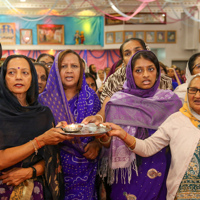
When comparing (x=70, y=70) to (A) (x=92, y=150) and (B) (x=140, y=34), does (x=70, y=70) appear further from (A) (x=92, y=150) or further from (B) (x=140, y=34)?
(B) (x=140, y=34)

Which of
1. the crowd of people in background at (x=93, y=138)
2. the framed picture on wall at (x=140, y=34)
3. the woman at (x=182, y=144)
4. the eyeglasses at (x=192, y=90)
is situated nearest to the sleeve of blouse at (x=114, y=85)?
the crowd of people in background at (x=93, y=138)

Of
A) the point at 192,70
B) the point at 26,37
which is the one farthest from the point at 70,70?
the point at 26,37

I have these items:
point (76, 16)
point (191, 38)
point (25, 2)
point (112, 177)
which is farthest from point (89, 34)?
point (112, 177)

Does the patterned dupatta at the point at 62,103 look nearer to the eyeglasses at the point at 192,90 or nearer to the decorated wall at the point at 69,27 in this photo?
the eyeglasses at the point at 192,90

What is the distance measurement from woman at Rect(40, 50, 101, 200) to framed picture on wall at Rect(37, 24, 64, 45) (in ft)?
36.6

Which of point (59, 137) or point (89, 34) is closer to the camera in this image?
point (59, 137)

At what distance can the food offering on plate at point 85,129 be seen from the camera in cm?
166

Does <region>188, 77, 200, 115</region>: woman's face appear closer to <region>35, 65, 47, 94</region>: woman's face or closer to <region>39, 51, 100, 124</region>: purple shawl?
<region>39, 51, 100, 124</region>: purple shawl

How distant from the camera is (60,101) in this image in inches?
86.0

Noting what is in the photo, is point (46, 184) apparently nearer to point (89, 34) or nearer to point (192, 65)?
point (192, 65)

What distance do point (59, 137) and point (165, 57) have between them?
38.7 feet

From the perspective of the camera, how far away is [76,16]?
12.9 meters

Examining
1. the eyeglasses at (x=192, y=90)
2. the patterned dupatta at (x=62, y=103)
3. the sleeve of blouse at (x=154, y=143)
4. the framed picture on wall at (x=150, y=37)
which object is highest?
the framed picture on wall at (x=150, y=37)

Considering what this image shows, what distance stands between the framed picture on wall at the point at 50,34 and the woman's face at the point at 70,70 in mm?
11118
